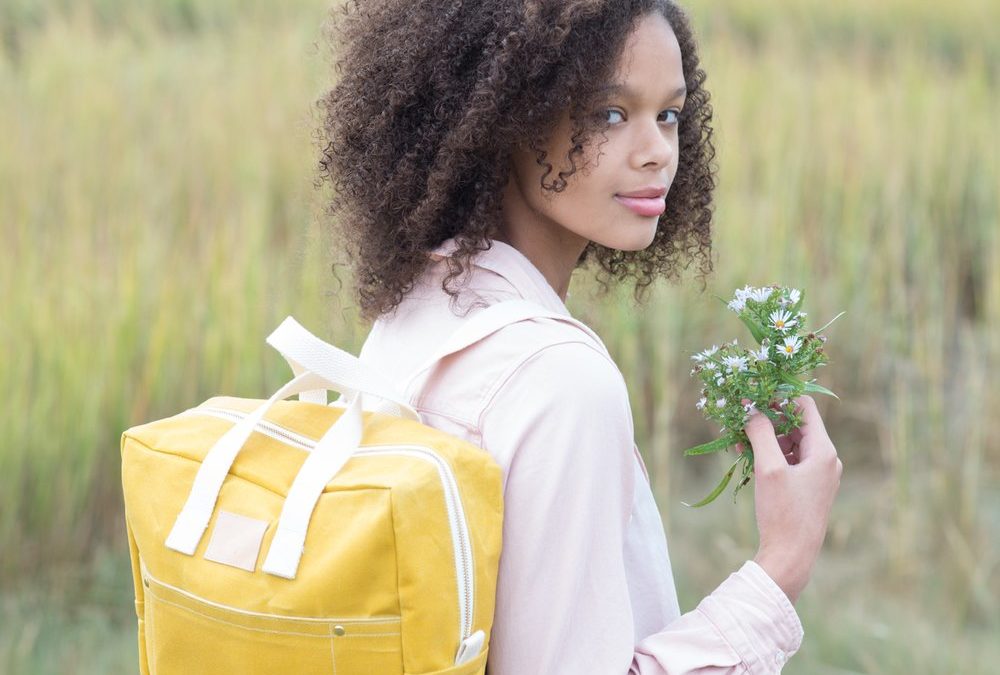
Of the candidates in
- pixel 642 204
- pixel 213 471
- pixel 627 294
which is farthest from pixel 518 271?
pixel 627 294

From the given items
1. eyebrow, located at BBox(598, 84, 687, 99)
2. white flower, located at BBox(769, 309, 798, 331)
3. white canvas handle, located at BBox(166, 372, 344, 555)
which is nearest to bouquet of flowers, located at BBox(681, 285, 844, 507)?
white flower, located at BBox(769, 309, 798, 331)

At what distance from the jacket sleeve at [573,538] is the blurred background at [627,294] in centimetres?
142

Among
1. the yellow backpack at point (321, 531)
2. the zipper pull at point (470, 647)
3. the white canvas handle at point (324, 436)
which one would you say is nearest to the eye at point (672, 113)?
the yellow backpack at point (321, 531)

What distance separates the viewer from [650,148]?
4.13 feet

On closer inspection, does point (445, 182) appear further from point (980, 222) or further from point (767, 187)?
point (980, 222)

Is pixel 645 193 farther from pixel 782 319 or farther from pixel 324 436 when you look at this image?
pixel 324 436

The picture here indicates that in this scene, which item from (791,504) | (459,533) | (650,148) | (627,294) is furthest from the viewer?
(627,294)

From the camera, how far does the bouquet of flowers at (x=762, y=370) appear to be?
4.02ft

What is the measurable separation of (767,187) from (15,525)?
7.95 feet

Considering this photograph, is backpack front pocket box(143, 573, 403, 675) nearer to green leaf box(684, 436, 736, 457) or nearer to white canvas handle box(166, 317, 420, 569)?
white canvas handle box(166, 317, 420, 569)

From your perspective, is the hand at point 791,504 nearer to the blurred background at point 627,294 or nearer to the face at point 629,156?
the face at point 629,156

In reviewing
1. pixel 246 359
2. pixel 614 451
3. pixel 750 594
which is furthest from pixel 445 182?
pixel 246 359

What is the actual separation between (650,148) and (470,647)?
55 cm

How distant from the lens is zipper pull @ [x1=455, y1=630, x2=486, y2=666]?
1002 mm
